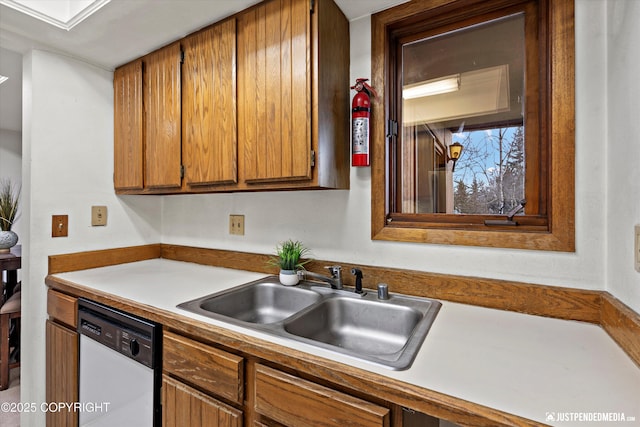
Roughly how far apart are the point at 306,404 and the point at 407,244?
29.5 inches

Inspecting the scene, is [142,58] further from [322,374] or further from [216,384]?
[322,374]

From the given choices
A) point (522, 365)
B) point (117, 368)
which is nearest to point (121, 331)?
point (117, 368)

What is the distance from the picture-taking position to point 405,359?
738 millimetres

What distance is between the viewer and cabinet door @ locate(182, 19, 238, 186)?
1392 millimetres

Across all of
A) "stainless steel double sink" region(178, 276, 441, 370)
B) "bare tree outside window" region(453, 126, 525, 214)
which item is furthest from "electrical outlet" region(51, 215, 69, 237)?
"bare tree outside window" region(453, 126, 525, 214)

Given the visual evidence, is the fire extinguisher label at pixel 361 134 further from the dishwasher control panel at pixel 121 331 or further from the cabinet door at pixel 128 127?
the cabinet door at pixel 128 127

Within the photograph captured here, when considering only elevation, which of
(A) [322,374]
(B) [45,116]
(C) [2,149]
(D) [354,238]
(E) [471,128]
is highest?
(C) [2,149]

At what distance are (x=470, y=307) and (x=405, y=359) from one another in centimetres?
52

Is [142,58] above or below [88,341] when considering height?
above

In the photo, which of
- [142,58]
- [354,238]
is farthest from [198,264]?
[142,58]

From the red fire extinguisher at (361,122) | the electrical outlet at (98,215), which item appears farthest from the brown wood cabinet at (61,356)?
the red fire extinguisher at (361,122)

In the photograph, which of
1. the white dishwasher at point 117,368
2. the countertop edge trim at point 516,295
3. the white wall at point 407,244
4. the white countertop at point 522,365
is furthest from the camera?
the white dishwasher at point 117,368

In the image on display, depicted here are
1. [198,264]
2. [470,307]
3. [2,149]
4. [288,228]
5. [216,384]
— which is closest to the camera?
[216,384]

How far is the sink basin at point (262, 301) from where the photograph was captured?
1.30 meters
